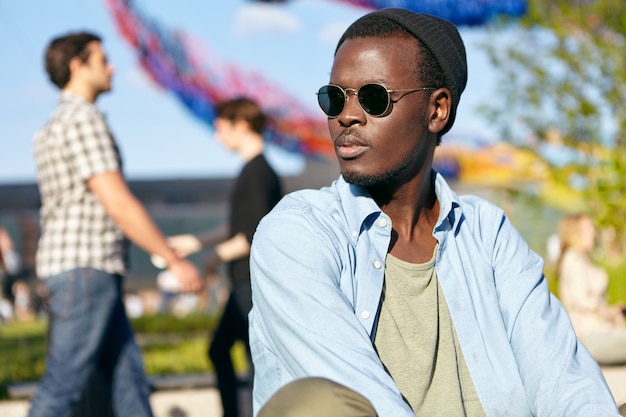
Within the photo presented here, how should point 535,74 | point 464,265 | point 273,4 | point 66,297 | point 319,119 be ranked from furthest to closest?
point 319,119 < point 273,4 < point 535,74 < point 66,297 < point 464,265

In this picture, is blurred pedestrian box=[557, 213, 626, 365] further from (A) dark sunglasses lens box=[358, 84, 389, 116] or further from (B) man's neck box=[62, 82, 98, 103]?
(A) dark sunglasses lens box=[358, 84, 389, 116]

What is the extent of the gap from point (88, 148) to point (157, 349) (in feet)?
19.9

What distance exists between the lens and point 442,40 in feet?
7.48

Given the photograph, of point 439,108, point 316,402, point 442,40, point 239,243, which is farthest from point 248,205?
point 316,402

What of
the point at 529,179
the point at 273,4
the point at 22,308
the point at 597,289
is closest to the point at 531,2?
the point at 529,179

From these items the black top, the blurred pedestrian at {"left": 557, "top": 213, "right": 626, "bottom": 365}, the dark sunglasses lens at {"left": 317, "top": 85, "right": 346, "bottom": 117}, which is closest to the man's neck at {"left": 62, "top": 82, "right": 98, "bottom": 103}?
the black top

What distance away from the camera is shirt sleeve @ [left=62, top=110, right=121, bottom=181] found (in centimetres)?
387

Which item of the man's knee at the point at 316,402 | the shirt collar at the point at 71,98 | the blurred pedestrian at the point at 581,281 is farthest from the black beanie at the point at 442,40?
the blurred pedestrian at the point at 581,281

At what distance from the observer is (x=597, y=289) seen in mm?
7148

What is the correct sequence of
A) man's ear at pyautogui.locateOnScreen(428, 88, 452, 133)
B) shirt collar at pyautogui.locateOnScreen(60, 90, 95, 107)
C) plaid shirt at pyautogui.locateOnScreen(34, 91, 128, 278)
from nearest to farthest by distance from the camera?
man's ear at pyautogui.locateOnScreen(428, 88, 452, 133) < plaid shirt at pyautogui.locateOnScreen(34, 91, 128, 278) < shirt collar at pyautogui.locateOnScreen(60, 90, 95, 107)

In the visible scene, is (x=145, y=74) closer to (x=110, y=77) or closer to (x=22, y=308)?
(x=22, y=308)

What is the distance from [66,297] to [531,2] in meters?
10.6

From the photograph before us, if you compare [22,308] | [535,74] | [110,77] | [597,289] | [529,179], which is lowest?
[22,308]

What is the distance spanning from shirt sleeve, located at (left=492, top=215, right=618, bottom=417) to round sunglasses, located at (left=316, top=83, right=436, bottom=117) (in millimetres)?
447
